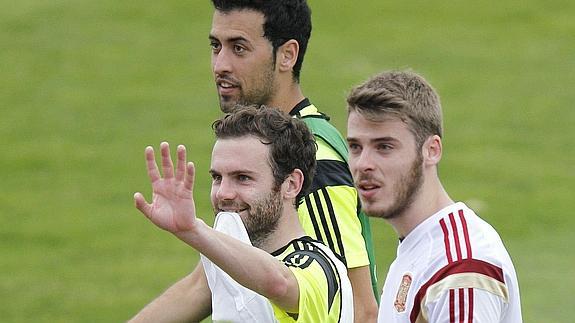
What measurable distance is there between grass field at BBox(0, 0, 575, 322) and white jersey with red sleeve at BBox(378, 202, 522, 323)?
9.10 meters

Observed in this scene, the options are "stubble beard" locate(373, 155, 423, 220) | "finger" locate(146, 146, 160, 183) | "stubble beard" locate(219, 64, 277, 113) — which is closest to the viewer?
"finger" locate(146, 146, 160, 183)

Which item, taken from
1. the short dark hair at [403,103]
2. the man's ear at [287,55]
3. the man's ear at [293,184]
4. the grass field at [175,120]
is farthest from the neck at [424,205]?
the grass field at [175,120]

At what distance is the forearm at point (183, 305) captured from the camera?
6059mm

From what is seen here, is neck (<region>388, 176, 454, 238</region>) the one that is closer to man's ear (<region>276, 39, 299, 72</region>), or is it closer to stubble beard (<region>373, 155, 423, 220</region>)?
stubble beard (<region>373, 155, 423, 220</region>)

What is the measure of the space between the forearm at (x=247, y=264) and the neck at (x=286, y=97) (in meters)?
1.36

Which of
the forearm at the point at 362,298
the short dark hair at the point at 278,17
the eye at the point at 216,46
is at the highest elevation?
the short dark hair at the point at 278,17

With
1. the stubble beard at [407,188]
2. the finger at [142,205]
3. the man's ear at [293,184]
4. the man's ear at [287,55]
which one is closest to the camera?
the finger at [142,205]

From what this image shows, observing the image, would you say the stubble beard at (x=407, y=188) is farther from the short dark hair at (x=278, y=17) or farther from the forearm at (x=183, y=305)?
the short dark hair at (x=278, y=17)

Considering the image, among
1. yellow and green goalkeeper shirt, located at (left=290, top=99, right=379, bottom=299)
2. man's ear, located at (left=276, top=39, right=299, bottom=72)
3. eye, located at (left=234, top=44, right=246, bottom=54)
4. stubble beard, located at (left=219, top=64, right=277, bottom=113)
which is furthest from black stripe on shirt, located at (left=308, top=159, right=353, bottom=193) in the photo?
eye, located at (left=234, top=44, right=246, bottom=54)

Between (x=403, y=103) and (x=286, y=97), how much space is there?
1180mm

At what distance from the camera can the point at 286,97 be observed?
6.49m

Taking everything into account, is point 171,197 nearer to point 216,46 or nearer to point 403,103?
point 403,103

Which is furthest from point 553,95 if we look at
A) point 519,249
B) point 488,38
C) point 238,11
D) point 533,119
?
point 238,11

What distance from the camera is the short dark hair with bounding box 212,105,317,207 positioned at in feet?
18.5
